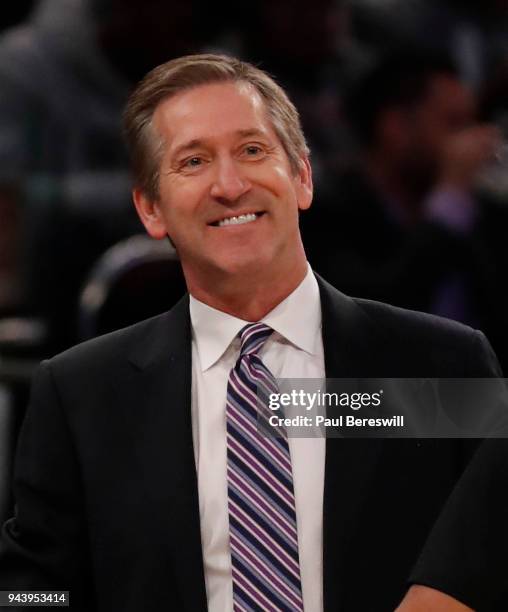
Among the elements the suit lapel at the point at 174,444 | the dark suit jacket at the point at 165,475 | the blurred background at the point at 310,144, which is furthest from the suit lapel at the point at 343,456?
the blurred background at the point at 310,144

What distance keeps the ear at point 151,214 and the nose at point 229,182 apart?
78mm

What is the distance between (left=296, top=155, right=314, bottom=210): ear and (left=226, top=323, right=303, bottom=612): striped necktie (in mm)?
115

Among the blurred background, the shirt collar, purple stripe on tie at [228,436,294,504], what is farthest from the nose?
the blurred background

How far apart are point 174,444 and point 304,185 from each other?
240 mm

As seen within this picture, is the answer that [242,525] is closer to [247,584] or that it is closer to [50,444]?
[247,584]

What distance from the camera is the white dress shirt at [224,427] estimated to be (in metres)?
0.95

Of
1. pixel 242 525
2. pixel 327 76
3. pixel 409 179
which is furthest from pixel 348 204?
pixel 242 525

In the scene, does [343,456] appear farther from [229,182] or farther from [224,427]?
[229,182]

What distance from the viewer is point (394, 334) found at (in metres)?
1.01

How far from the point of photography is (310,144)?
218cm

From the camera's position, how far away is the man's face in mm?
978

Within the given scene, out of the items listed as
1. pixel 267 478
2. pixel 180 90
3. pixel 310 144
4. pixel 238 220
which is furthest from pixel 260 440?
pixel 310 144

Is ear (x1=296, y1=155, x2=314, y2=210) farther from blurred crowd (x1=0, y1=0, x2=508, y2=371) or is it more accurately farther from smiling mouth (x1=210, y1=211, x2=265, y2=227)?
blurred crowd (x1=0, y1=0, x2=508, y2=371)

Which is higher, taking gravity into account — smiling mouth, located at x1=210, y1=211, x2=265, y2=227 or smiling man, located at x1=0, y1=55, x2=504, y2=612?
smiling mouth, located at x1=210, y1=211, x2=265, y2=227
